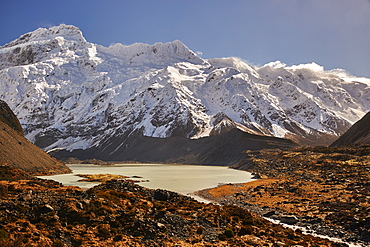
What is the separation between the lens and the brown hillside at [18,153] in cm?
7992

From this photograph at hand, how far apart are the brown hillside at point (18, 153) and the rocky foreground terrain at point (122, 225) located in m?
53.3

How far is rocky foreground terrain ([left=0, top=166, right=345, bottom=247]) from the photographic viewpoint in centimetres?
2292

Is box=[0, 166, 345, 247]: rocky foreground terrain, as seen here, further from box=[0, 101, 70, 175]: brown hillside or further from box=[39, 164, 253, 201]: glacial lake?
box=[0, 101, 70, 175]: brown hillside

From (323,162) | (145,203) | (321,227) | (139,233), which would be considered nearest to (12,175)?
(145,203)

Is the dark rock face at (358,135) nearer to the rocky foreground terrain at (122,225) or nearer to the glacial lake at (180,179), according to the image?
the glacial lake at (180,179)

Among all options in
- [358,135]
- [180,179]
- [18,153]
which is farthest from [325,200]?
[358,135]

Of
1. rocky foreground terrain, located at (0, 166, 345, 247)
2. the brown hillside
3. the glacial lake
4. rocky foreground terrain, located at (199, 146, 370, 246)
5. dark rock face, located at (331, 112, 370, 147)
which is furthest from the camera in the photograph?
dark rock face, located at (331, 112, 370, 147)

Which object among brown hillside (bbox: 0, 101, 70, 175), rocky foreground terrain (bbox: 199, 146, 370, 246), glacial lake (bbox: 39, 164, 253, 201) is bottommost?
glacial lake (bbox: 39, 164, 253, 201)

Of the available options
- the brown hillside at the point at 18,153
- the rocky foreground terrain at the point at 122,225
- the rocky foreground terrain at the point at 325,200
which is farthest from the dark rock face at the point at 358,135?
the brown hillside at the point at 18,153

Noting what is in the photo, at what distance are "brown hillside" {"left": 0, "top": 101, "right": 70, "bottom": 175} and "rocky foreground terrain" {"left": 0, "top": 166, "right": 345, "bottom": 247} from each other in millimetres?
53344

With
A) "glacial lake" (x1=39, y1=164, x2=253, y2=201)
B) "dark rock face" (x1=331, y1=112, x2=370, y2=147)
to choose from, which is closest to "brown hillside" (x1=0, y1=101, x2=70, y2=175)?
"glacial lake" (x1=39, y1=164, x2=253, y2=201)

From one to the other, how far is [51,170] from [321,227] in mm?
91832

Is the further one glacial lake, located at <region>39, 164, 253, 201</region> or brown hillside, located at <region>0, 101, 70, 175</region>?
brown hillside, located at <region>0, 101, 70, 175</region>

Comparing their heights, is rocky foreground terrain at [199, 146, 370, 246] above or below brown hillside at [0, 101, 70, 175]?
below
